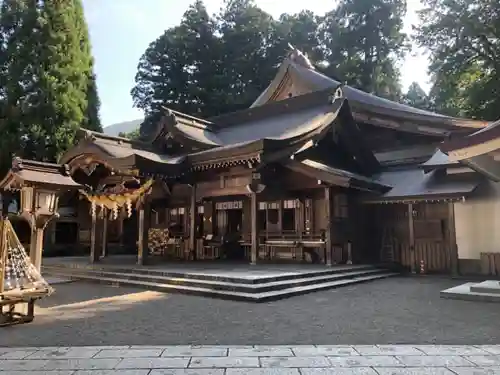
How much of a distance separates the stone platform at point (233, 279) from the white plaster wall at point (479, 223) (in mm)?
2410

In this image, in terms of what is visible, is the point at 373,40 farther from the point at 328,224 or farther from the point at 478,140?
the point at 478,140

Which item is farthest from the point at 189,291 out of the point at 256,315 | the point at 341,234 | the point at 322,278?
the point at 341,234

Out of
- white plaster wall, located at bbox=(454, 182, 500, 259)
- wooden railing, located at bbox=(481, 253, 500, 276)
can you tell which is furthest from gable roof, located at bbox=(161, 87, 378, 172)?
wooden railing, located at bbox=(481, 253, 500, 276)

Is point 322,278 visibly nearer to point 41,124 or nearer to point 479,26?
point 41,124

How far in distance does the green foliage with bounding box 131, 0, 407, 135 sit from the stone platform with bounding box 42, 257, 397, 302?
2442 centimetres

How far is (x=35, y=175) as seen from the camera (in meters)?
7.15

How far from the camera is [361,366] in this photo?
371cm

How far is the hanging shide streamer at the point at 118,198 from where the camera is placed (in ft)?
39.0

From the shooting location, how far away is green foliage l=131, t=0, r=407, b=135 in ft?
114

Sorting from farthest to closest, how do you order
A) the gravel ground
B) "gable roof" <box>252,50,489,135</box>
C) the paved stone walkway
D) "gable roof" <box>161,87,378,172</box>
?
"gable roof" <box>252,50,489,135</box> → "gable roof" <box>161,87,378,172</box> → the gravel ground → the paved stone walkway

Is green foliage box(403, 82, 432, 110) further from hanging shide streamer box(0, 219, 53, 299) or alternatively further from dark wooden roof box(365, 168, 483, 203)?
hanging shide streamer box(0, 219, 53, 299)

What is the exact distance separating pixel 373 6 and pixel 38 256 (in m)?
37.2

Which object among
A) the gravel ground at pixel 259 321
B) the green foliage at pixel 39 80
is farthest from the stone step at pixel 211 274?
the green foliage at pixel 39 80

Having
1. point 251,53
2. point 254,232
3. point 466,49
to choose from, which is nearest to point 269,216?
point 254,232
